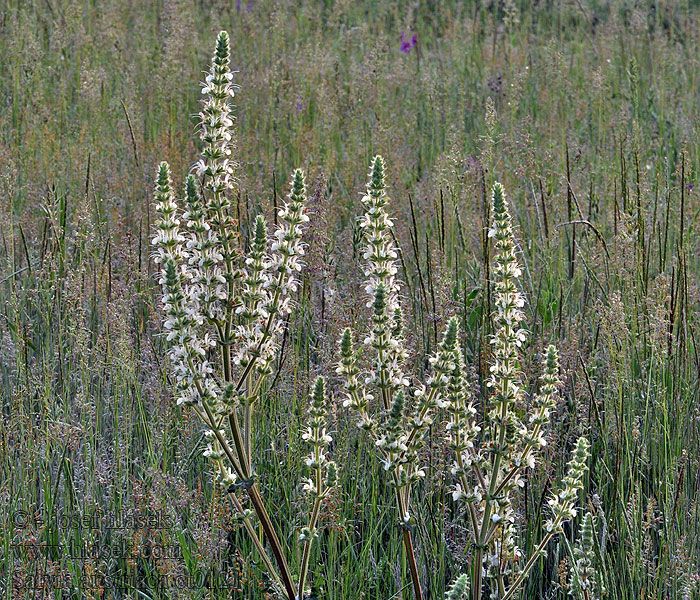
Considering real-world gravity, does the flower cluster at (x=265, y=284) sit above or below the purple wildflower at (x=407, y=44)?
below

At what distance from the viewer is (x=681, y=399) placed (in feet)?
9.37

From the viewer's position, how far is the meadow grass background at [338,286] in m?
2.42

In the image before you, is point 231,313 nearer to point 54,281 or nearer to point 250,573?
point 250,573

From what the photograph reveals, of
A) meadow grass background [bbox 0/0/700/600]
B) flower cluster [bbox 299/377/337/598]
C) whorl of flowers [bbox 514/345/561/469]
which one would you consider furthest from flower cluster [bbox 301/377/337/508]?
meadow grass background [bbox 0/0/700/600]

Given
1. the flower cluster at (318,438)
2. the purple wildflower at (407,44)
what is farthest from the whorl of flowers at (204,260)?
the purple wildflower at (407,44)

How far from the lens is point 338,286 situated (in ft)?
11.9

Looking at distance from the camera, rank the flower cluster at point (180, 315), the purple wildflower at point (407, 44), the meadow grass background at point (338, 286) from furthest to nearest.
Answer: the purple wildflower at point (407, 44)
the meadow grass background at point (338, 286)
the flower cluster at point (180, 315)

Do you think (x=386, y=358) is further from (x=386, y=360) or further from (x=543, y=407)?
(x=543, y=407)

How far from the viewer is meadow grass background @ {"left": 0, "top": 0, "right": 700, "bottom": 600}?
242 cm

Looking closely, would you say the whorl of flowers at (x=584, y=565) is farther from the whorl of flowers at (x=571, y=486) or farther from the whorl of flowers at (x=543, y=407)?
the whorl of flowers at (x=543, y=407)
